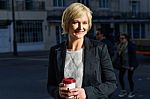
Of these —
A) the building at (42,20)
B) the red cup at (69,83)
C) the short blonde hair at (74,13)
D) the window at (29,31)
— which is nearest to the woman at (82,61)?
the short blonde hair at (74,13)

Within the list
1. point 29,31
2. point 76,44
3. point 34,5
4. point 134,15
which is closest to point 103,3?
point 134,15

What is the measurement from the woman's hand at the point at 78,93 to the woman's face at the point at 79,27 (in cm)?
42

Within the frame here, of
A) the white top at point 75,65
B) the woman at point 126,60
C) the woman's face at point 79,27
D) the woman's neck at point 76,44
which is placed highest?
the woman's face at point 79,27

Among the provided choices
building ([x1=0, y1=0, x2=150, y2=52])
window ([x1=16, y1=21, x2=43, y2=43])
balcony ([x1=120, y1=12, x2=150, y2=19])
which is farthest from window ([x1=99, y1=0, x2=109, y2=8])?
Result: window ([x1=16, y1=21, x2=43, y2=43])

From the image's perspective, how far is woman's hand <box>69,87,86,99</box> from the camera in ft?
10.4

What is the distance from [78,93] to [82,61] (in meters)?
0.31

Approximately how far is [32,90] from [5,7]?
2822 centimetres

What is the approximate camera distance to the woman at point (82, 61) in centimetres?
338

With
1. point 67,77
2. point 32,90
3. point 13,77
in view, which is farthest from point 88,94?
point 13,77

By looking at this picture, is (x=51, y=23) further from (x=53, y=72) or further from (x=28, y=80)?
(x=53, y=72)

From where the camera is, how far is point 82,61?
3.43 meters

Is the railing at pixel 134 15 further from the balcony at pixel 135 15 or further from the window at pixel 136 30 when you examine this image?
the window at pixel 136 30

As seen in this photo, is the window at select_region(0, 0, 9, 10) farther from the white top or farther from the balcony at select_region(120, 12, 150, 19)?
the white top

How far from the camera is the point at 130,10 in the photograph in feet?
178
